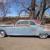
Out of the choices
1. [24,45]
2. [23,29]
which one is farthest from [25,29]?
[24,45]

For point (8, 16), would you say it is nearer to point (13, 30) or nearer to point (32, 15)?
point (32, 15)

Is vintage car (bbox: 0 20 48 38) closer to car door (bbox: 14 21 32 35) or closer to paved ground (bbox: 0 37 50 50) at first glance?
car door (bbox: 14 21 32 35)

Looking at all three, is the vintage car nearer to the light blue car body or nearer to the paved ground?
the light blue car body

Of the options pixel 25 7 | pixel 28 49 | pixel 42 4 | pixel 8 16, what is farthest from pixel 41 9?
pixel 28 49

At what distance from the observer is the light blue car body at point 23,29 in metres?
16.5

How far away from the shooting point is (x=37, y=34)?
54.3ft

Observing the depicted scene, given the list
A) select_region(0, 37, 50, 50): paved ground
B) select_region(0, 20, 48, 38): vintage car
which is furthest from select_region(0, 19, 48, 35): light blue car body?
select_region(0, 37, 50, 50): paved ground

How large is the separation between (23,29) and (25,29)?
0.17 metres

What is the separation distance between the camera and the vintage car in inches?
648

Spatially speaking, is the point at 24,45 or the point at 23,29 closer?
the point at 24,45

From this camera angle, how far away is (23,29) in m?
16.6

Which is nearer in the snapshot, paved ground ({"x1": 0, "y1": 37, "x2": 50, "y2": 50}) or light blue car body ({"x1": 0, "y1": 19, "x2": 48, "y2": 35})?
paved ground ({"x1": 0, "y1": 37, "x2": 50, "y2": 50})

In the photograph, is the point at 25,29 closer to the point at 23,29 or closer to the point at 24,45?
the point at 23,29

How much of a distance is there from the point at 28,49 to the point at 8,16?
2131 centimetres
